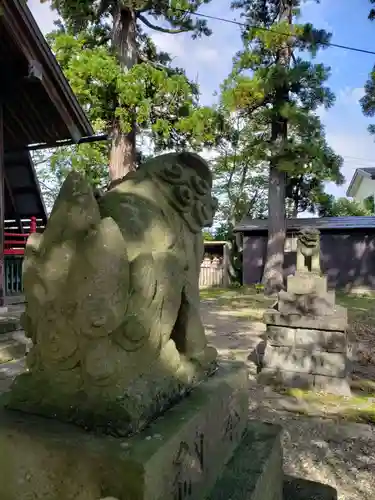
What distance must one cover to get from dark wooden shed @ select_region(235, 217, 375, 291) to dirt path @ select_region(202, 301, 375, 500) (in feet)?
33.8

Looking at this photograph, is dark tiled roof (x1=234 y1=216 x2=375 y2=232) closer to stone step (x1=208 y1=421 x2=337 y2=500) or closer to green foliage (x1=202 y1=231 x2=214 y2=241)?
green foliage (x1=202 y1=231 x2=214 y2=241)

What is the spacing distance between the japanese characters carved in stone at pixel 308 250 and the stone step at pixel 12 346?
3.68 m

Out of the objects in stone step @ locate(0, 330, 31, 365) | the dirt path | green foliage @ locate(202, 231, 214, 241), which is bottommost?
the dirt path

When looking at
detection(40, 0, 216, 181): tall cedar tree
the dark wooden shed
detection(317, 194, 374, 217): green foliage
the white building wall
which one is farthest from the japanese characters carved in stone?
the white building wall

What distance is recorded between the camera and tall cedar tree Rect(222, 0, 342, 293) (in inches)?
460

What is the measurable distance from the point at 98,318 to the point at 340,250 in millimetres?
14439

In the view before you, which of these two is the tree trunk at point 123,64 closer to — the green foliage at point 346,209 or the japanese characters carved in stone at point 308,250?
the japanese characters carved in stone at point 308,250

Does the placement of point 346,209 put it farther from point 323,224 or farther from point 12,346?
point 12,346

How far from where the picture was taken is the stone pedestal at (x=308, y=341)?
4.86 m

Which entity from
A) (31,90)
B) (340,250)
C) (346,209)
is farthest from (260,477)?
(346,209)

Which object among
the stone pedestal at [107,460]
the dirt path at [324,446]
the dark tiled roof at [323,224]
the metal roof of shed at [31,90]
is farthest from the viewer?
the dark tiled roof at [323,224]

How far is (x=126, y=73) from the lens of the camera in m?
9.06

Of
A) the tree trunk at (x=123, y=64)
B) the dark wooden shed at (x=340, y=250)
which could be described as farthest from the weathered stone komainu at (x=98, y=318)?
the dark wooden shed at (x=340, y=250)

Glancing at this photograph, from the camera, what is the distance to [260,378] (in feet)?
16.6
